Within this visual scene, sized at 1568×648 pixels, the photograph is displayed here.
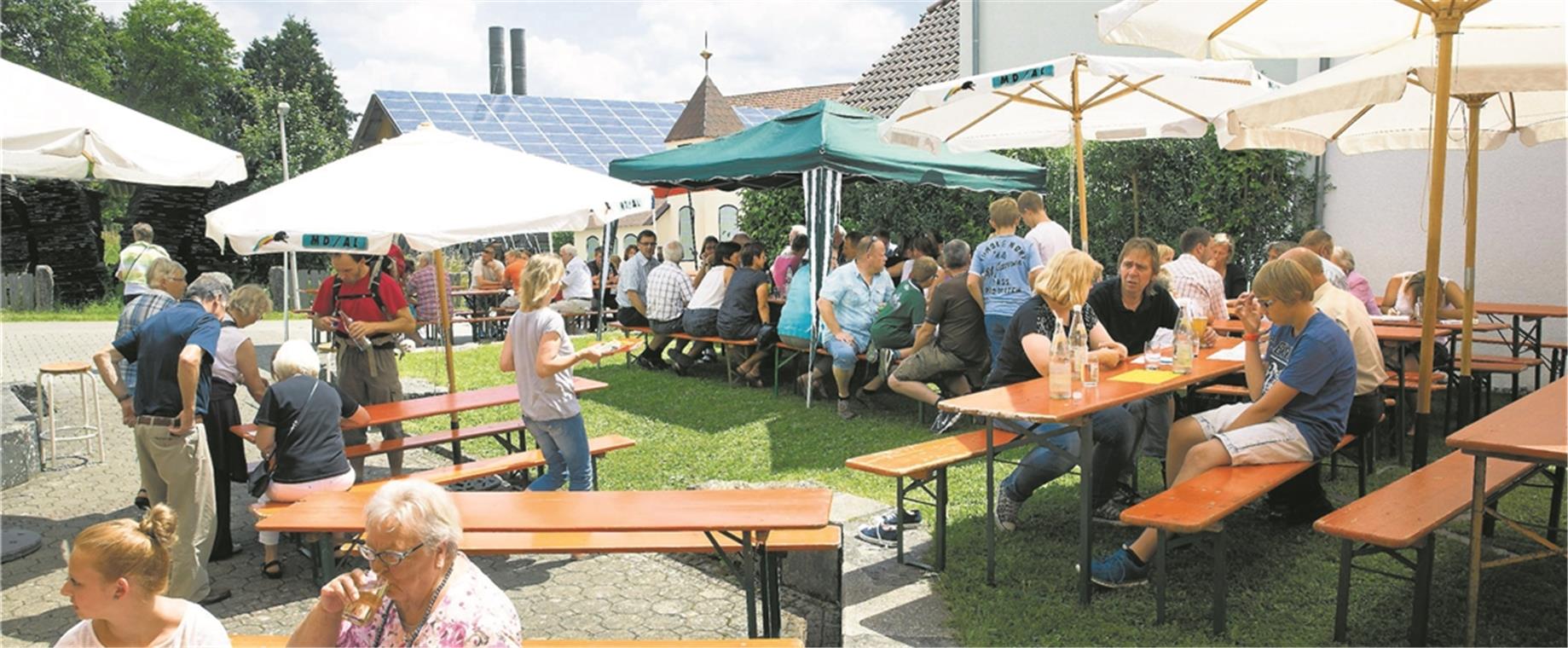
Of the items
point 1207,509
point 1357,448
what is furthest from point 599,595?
point 1357,448

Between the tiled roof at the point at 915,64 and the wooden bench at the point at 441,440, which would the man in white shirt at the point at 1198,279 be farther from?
the tiled roof at the point at 915,64

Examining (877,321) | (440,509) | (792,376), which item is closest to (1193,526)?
(440,509)

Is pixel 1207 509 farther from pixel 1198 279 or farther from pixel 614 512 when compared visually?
pixel 1198 279

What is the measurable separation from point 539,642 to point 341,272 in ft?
12.8

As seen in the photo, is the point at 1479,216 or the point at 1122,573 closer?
the point at 1122,573

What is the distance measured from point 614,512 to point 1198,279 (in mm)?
4826

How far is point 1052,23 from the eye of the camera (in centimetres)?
1354

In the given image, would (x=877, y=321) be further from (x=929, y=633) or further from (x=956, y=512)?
(x=929, y=633)

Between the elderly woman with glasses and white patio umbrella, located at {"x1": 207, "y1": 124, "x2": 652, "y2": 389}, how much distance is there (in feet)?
11.0

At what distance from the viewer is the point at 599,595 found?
188 inches

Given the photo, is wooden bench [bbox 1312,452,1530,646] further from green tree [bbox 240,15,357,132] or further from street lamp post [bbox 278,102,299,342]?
green tree [bbox 240,15,357,132]

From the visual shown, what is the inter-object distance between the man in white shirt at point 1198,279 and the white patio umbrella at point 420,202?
3.71 meters

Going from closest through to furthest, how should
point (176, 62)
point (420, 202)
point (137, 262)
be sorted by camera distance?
point (420, 202) < point (137, 262) < point (176, 62)

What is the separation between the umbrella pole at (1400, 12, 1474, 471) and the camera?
15.0 ft
